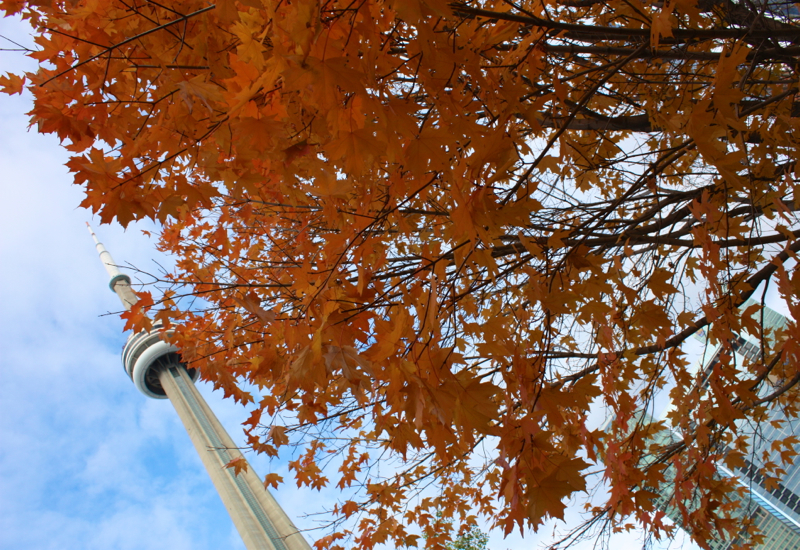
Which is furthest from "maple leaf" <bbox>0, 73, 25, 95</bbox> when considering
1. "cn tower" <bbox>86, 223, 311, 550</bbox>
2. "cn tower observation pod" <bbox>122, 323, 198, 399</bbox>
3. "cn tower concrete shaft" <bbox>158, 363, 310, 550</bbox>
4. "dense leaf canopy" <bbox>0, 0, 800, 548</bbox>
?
"cn tower observation pod" <bbox>122, 323, 198, 399</bbox>

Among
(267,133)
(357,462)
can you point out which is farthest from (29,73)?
(357,462)

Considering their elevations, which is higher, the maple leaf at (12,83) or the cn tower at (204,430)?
the cn tower at (204,430)

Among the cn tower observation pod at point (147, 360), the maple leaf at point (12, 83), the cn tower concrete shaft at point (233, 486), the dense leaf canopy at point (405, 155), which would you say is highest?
the cn tower observation pod at point (147, 360)

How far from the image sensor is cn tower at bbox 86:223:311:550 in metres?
25.2

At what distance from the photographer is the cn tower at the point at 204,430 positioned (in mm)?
25219

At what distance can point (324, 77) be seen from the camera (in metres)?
1.03

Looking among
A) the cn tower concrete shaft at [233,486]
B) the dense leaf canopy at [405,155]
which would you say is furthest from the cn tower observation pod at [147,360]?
the dense leaf canopy at [405,155]

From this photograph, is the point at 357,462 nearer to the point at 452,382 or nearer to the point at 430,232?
the point at 430,232

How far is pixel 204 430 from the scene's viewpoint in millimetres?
27172

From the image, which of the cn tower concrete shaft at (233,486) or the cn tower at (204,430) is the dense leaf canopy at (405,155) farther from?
the cn tower concrete shaft at (233,486)

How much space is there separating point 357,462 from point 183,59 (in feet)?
12.5

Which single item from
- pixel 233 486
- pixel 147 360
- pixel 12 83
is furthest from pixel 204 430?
pixel 12 83

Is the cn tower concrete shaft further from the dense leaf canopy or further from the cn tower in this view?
the dense leaf canopy

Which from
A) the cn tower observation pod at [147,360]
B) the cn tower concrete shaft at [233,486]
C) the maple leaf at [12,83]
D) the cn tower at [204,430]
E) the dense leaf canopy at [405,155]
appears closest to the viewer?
the dense leaf canopy at [405,155]
